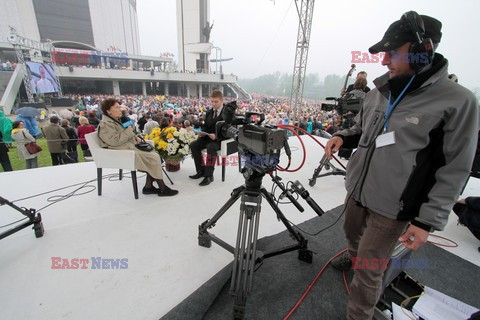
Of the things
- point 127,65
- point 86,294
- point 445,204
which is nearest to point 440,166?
point 445,204

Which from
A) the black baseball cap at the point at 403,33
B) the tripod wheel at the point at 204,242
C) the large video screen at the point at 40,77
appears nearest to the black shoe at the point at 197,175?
the tripod wheel at the point at 204,242

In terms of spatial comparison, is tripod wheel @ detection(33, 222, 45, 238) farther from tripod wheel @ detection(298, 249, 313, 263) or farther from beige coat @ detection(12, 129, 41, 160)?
beige coat @ detection(12, 129, 41, 160)

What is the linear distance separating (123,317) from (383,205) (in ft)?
5.10

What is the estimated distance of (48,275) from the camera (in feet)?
4.96

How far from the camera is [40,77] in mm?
15664

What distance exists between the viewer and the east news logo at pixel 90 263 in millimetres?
1588

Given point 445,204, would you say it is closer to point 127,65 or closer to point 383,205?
point 383,205

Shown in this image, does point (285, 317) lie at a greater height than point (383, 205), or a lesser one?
lesser

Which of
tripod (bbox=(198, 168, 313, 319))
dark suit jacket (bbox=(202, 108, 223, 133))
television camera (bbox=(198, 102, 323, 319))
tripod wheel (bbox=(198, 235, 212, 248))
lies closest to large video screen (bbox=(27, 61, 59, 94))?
dark suit jacket (bbox=(202, 108, 223, 133))

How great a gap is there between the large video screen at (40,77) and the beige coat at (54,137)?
52.5ft

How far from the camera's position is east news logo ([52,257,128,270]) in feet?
5.21

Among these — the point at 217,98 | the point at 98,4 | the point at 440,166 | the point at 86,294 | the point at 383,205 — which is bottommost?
the point at 86,294

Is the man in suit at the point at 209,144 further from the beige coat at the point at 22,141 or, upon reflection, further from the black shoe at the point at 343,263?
the beige coat at the point at 22,141

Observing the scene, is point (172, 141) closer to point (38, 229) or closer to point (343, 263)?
point (38, 229)
